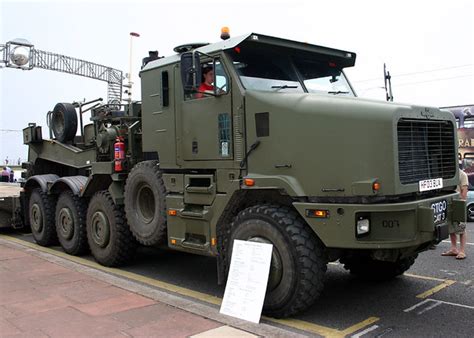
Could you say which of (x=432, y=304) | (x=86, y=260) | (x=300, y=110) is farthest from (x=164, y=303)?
(x=86, y=260)

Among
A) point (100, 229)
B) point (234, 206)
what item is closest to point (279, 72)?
point (234, 206)

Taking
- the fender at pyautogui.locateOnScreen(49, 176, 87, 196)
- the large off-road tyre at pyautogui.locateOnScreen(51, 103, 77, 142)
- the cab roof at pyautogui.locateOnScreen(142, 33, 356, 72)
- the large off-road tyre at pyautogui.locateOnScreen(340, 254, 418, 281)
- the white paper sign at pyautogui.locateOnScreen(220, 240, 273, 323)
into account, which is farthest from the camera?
the large off-road tyre at pyautogui.locateOnScreen(51, 103, 77, 142)

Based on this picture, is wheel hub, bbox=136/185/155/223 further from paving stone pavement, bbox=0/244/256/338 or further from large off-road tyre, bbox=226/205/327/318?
large off-road tyre, bbox=226/205/327/318

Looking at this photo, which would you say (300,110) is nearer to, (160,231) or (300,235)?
(300,235)

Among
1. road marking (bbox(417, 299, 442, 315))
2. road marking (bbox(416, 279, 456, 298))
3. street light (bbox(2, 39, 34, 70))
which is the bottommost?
road marking (bbox(417, 299, 442, 315))

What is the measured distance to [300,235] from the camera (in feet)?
15.4

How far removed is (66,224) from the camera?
340 inches

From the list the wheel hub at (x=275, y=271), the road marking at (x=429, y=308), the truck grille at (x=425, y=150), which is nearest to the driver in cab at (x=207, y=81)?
the wheel hub at (x=275, y=271)

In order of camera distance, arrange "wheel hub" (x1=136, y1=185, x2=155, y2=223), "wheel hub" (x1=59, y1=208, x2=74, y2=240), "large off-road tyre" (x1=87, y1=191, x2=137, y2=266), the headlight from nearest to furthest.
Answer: the headlight, "wheel hub" (x1=136, y1=185, x2=155, y2=223), "large off-road tyre" (x1=87, y1=191, x2=137, y2=266), "wheel hub" (x1=59, y1=208, x2=74, y2=240)

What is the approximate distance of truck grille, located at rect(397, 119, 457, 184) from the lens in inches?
179

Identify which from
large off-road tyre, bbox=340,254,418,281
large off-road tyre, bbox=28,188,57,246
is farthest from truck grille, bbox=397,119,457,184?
large off-road tyre, bbox=28,188,57,246

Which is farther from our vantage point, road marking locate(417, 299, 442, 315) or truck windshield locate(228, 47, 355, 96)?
truck windshield locate(228, 47, 355, 96)

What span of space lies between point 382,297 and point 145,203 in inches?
137

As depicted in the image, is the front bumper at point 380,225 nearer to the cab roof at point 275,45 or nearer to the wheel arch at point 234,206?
the wheel arch at point 234,206
